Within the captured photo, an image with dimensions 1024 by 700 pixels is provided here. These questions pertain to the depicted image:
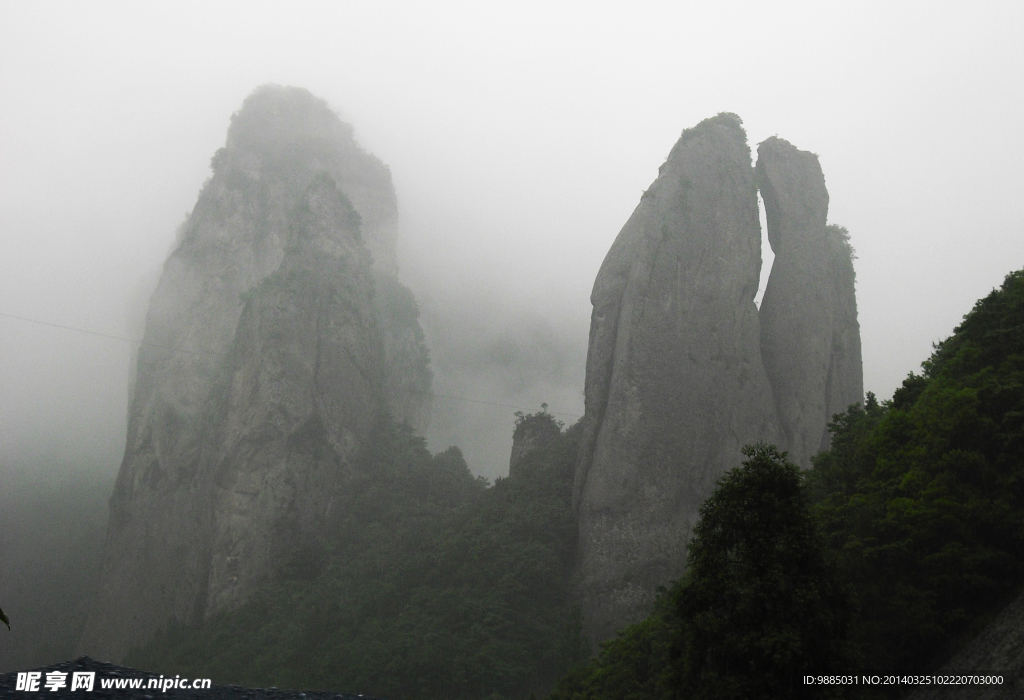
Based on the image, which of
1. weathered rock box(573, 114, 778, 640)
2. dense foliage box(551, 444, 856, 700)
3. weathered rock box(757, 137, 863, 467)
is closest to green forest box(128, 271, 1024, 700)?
dense foliage box(551, 444, 856, 700)

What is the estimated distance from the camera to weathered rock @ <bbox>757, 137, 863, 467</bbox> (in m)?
37.5

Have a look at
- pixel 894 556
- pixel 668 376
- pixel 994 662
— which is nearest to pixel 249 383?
pixel 668 376

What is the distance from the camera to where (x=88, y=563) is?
55.8 meters

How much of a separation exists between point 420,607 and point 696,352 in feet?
61.3

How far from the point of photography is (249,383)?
143 ft

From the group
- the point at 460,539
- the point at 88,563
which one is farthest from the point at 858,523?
the point at 88,563

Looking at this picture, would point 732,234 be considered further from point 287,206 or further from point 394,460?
point 287,206

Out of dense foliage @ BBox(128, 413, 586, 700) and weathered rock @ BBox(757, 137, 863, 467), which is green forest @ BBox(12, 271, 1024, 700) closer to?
dense foliage @ BBox(128, 413, 586, 700)

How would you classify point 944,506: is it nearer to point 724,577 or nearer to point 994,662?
point 994,662

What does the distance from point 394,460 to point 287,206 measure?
23228 mm

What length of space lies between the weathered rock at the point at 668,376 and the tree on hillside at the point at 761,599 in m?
19.1

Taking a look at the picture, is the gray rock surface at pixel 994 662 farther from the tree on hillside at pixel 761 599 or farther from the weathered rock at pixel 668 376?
the weathered rock at pixel 668 376

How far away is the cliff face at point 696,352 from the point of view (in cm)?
3322

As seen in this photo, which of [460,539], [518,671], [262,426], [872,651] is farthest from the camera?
[262,426]
